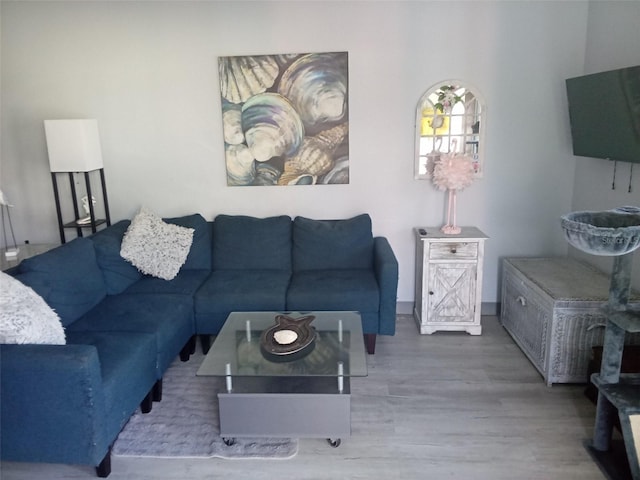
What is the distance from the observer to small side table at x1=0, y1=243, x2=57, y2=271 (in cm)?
347

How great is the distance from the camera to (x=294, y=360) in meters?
2.38

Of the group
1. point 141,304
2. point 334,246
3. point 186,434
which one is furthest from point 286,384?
point 334,246

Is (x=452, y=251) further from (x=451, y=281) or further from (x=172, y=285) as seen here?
(x=172, y=285)

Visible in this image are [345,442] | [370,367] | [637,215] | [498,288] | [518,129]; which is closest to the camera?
[637,215]

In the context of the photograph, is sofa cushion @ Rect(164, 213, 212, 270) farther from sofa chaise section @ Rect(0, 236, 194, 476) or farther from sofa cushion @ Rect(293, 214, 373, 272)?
sofa cushion @ Rect(293, 214, 373, 272)

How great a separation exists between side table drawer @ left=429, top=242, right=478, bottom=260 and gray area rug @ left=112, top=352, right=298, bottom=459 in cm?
172

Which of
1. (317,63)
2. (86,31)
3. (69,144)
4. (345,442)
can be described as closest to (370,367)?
(345,442)

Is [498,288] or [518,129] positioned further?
[498,288]

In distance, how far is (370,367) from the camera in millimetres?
3123

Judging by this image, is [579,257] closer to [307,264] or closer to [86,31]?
[307,264]

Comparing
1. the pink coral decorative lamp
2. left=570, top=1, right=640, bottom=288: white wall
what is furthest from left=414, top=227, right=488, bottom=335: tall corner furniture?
left=570, top=1, right=640, bottom=288: white wall

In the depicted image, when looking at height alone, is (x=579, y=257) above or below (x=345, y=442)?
above

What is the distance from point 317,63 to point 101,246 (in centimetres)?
205

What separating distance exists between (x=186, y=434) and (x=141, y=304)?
0.90m
